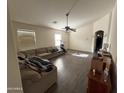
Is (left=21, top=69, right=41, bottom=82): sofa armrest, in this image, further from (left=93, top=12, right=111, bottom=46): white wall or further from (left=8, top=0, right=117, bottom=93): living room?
(left=93, top=12, right=111, bottom=46): white wall

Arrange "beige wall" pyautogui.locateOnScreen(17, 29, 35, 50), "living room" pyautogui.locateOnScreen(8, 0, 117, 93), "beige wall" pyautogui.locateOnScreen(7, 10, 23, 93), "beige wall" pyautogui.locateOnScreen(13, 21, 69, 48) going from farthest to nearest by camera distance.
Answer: "beige wall" pyautogui.locateOnScreen(13, 21, 69, 48) → "beige wall" pyautogui.locateOnScreen(17, 29, 35, 50) → "living room" pyautogui.locateOnScreen(8, 0, 117, 93) → "beige wall" pyautogui.locateOnScreen(7, 10, 23, 93)

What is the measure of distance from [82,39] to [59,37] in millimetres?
2616

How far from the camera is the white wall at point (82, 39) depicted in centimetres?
917

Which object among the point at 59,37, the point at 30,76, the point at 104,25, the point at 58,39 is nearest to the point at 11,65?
the point at 30,76

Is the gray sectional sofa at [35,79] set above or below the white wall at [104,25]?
below

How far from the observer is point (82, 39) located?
986cm

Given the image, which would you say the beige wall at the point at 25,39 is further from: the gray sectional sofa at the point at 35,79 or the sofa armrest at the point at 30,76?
the sofa armrest at the point at 30,76

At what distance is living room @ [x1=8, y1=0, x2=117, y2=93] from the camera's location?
2.52m

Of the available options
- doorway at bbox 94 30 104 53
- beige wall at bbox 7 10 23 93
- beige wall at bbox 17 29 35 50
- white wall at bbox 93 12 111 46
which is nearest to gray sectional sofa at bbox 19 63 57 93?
beige wall at bbox 7 10 23 93

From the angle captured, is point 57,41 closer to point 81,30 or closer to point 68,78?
point 81,30

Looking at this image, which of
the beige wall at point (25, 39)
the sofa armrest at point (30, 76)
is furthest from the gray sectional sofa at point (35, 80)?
the beige wall at point (25, 39)

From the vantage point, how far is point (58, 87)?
288cm
